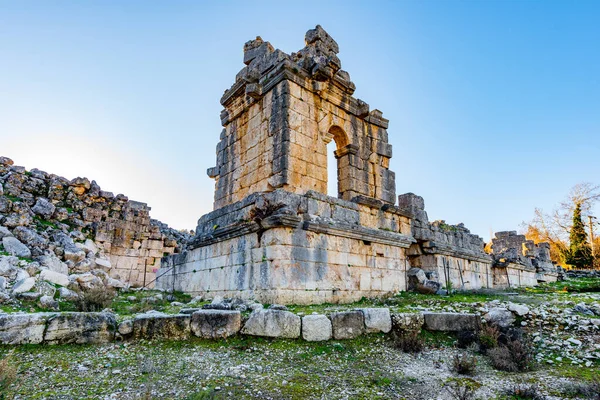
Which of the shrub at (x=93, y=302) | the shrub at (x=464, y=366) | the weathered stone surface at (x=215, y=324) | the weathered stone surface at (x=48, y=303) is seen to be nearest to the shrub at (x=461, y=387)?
the shrub at (x=464, y=366)

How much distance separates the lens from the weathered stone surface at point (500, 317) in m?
5.39

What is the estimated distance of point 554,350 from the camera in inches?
183

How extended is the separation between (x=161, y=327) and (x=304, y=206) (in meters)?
3.26

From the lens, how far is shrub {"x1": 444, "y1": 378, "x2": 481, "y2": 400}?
318 centimetres

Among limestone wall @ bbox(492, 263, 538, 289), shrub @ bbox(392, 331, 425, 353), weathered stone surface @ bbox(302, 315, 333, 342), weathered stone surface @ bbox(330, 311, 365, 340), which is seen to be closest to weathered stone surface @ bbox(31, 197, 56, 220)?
weathered stone surface @ bbox(302, 315, 333, 342)

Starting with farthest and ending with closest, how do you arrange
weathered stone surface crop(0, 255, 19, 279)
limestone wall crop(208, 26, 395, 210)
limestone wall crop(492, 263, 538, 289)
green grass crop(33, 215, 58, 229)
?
limestone wall crop(492, 263, 538, 289) → green grass crop(33, 215, 58, 229) → limestone wall crop(208, 26, 395, 210) → weathered stone surface crop(0, 255, 19, 279)

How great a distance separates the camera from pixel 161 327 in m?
4.39

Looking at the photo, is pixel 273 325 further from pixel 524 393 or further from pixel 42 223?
pixel 42 223

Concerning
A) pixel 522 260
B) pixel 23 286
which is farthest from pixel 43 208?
pixel 522 260

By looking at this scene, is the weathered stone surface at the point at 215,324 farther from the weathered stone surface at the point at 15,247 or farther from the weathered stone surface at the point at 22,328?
the weathered stone surface at the point at 15,247

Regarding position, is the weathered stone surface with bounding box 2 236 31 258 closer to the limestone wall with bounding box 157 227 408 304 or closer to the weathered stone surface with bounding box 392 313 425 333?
the limestone wall with bounding box 157 227 408 304

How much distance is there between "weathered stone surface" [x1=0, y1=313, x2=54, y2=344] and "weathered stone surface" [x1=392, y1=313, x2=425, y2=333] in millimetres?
4284

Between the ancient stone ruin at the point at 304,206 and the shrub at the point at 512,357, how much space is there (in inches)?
114

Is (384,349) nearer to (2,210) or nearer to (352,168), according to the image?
(352,168)
